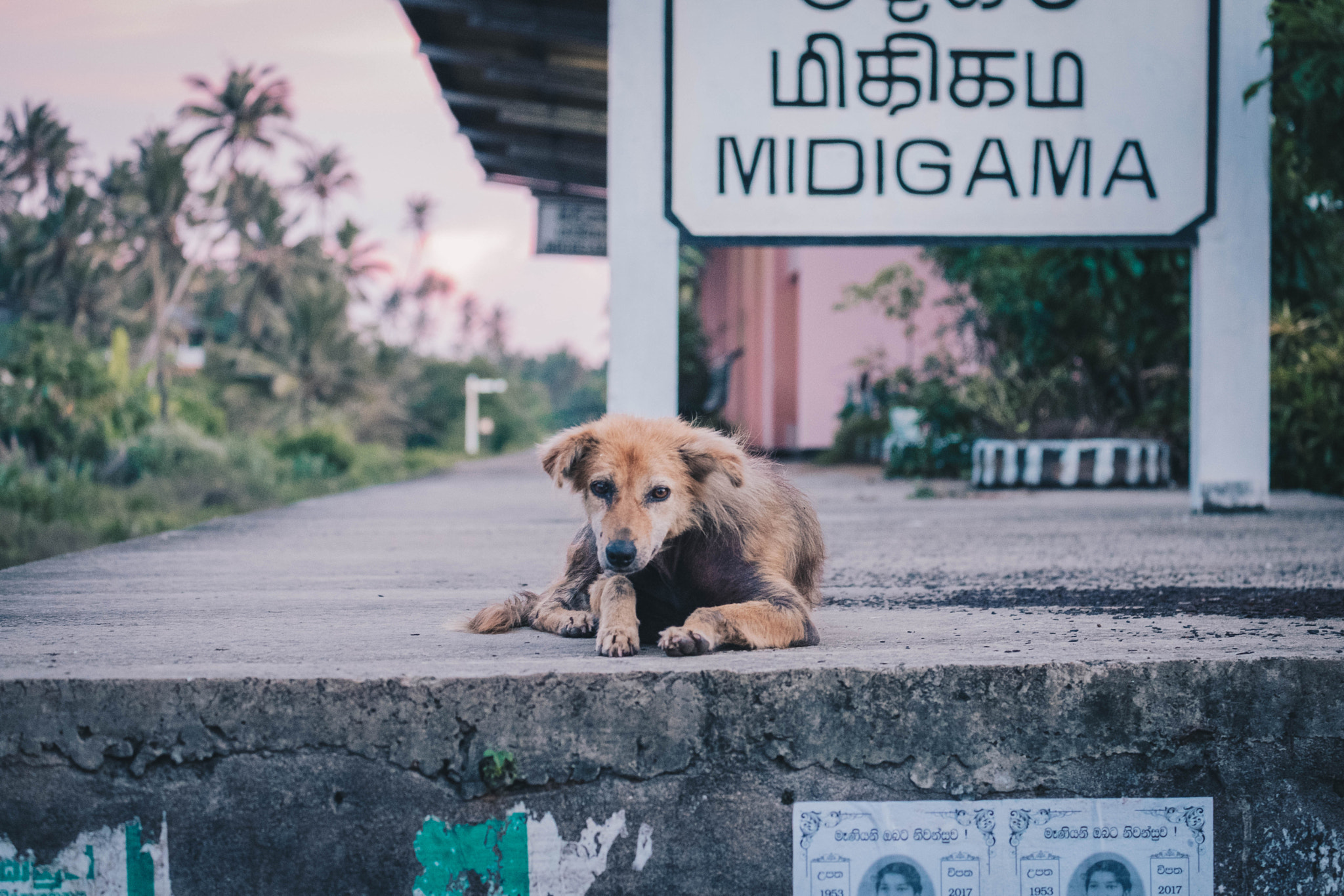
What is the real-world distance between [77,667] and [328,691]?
22.3 inches

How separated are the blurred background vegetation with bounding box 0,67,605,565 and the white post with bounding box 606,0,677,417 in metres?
3.96

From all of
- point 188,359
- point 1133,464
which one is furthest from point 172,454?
point 188,359

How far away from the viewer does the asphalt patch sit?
3.04 metres

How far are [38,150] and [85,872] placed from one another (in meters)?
42.0

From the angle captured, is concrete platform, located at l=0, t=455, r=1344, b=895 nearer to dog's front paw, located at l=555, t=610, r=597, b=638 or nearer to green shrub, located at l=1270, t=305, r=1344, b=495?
dog's front paw, located at l=555, t=610, r=597, b=638

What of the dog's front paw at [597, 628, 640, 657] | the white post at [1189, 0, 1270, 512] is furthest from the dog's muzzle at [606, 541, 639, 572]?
the white post at [1189, 0, 1270, 512]

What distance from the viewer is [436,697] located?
219 cm

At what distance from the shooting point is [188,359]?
4425 centimetres

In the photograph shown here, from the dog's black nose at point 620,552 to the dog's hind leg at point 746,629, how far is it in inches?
7.6

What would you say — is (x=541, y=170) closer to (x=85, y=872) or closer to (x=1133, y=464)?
(x=1133, y=464)

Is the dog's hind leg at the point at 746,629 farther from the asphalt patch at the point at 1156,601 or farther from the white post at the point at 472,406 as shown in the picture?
the white post at the point at 472,406

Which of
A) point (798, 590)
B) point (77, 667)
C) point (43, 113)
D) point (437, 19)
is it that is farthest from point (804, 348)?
point (43, 113)

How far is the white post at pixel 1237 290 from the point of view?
6.33 m

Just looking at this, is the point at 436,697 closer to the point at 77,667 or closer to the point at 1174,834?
the point at 77,667
